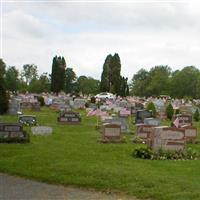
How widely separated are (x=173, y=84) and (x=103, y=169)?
119 m

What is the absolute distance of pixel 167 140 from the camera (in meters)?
16.8

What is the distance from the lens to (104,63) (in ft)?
344

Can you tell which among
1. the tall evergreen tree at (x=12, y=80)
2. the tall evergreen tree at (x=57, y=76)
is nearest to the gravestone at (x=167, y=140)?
the tall evergreen tree at (x=57, y=76)

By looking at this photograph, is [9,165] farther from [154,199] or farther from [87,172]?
[154,199]

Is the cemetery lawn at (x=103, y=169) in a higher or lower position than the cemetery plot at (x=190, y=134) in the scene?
lower

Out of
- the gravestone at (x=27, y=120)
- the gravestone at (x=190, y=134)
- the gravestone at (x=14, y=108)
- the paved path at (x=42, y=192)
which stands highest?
the gravestone at (x=14, y=108)

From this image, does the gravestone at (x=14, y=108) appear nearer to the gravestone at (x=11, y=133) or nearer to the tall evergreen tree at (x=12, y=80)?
the gravestone at (x=11, y=133)

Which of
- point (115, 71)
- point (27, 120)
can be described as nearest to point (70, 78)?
point (115, 71)

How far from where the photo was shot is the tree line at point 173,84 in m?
130

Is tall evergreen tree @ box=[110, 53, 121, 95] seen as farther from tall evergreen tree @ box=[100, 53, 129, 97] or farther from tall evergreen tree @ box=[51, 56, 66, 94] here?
tall evergreen tree @ box=[51, 56, 66, 94]

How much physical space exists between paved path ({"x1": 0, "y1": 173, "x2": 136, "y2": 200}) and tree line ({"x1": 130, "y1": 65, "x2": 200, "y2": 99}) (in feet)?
373

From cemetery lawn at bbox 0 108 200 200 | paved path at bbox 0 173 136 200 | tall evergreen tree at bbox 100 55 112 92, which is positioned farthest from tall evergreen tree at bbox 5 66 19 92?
paved path at bbox 0 173 136 200

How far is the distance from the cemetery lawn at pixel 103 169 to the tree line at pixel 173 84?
10775 centimetres

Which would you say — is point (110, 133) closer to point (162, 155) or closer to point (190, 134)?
point (190, 134)
